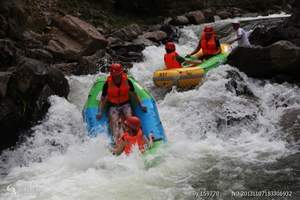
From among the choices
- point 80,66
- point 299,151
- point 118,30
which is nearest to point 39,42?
point 80,66

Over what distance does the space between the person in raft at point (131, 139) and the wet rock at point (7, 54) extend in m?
3.45

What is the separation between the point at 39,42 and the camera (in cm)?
1439

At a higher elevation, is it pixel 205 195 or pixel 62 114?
pixel 62 114

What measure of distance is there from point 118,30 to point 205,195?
1272 centimetres

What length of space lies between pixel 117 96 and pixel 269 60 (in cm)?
430

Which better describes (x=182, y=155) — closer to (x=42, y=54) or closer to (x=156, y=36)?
(x=42, y=54)

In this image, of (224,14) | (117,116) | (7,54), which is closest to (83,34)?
(7,54)

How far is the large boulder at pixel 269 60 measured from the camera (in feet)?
36.9

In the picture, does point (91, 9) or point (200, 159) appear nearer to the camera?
point (200, 159)

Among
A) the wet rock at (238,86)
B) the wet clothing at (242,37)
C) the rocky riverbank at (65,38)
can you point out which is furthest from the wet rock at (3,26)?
the wet clothing at (242,37)

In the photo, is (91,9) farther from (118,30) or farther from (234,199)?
(234,199)

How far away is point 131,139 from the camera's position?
300 inches

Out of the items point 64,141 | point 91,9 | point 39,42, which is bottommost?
point 64,141

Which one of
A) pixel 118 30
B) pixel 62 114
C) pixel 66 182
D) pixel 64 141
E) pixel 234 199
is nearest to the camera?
pixel 234 199
